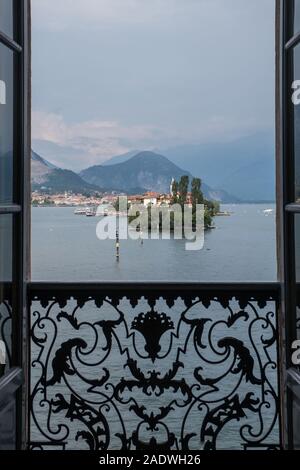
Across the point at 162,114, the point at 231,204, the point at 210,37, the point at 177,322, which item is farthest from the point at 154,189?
the point at 210,37

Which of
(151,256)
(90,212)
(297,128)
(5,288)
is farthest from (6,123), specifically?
(151,256)

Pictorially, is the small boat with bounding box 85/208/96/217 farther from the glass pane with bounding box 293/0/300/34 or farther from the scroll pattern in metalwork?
the glass pane with bounding box 293/0/300/34

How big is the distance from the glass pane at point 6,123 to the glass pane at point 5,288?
8 centimetres

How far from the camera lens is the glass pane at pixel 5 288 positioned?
1.63 meters

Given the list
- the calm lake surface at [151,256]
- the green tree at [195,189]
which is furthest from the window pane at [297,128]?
the calm lake surface at [151,256]

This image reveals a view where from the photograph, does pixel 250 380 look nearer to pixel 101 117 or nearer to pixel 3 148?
pixel 3 148

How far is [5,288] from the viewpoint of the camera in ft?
5.46

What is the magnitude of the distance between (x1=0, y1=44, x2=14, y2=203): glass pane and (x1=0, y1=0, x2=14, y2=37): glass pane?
2.2 inches

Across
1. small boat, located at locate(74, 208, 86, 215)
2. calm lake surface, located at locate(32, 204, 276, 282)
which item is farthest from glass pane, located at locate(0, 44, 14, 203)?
calm lake surface, located at locate(32, 204, 276, 282)

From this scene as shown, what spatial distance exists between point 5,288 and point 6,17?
80 centimetres

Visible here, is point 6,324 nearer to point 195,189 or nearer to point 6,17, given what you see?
point 6,17

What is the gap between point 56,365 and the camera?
1.96 m

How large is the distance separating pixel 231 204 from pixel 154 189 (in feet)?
7.53

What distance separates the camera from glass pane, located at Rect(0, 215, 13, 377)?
1.63 m
